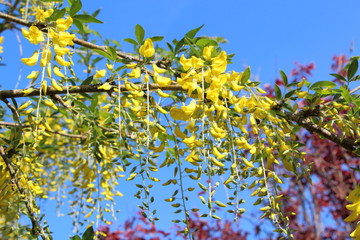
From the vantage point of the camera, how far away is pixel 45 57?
1.30 m

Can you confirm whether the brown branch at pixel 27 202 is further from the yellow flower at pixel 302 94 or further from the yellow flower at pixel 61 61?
the yellow flower at pixel 302 94

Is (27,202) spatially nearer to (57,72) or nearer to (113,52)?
(57,72)

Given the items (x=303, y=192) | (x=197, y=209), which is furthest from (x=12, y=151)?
(x=303, y=192)

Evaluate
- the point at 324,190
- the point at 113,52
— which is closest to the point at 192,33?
the point at 113,52

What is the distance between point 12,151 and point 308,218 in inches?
168

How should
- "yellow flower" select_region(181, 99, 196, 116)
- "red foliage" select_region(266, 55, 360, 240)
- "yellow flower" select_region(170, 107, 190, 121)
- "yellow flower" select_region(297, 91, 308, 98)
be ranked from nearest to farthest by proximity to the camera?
"yellow flower" select_region(181, 99, 196, 116), "yellow flower" select_region(170, 107, 190, 121), "yellow flower" select_region(297, 91, 308, 98), "red foliage" select_region(266, 55, 360, 240)

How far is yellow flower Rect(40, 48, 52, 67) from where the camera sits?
1.29m

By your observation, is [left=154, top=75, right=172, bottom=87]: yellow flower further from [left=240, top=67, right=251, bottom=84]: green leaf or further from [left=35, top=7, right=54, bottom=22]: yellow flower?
[left=35, top=7, right=54, bottom=22]: yellow flower

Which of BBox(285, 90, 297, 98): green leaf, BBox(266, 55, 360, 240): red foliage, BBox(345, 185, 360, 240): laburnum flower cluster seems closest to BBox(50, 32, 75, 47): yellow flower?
BBox(285, 90, 297, 98): green leaf

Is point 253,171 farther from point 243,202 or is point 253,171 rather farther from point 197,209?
point 197,209

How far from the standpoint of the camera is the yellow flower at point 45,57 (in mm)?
1293

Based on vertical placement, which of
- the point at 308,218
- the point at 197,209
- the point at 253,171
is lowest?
the point at 197,209

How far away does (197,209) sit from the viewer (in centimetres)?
127

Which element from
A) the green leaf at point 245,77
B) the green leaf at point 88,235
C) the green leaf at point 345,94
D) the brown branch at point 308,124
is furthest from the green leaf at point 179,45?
the green leaf at point 88,235
